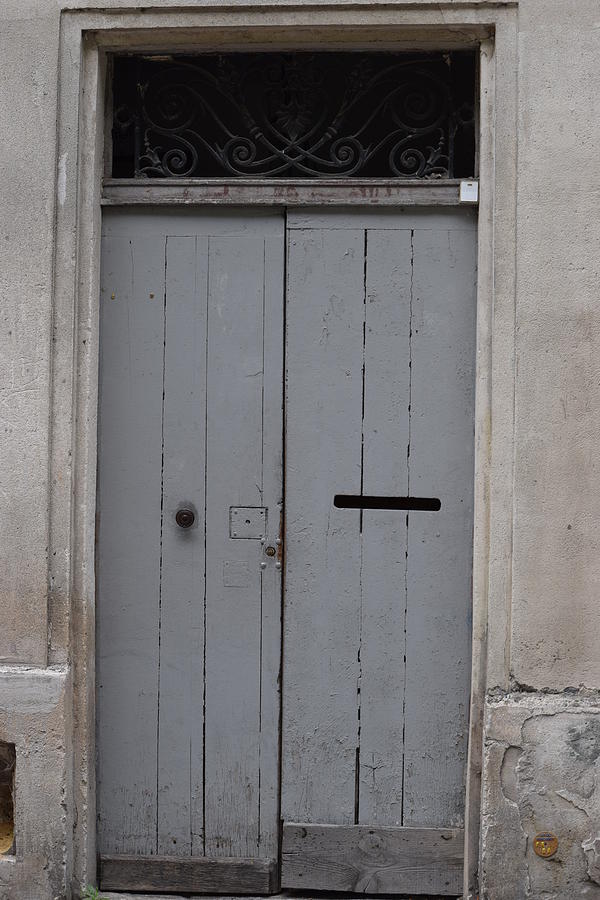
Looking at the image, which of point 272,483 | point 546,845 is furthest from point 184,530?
point 546,845

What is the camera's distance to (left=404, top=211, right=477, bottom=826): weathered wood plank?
3.34 meters

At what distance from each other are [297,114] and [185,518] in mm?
1572

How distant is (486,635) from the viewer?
3205mm

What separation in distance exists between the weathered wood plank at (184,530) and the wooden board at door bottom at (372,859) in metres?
0.41

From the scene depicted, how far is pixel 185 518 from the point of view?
3.39 metres

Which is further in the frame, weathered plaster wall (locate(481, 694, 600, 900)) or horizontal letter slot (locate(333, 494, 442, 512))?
horizontal letter slot (locate(333, 494, 442, 512))

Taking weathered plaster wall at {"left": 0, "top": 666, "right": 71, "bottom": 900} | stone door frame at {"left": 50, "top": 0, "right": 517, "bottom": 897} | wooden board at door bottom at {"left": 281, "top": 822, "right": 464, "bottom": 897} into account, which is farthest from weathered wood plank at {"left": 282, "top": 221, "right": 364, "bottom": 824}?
weathered plaster wall at {"left": 0, "top": 666, "right": 71, "bottom": 900}

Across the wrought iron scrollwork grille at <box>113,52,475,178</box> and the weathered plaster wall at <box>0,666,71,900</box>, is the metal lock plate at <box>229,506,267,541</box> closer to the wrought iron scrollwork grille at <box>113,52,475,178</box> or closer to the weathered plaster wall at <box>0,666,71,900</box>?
the weathered plaster wall at <box>0,666,71,900</box>

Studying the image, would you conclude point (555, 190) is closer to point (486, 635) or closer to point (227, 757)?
point (486, 635)

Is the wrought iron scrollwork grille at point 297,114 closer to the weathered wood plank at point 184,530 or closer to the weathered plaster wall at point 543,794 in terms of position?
the weathered wood plank at point 184,530

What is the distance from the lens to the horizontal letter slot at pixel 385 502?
11.0 feet

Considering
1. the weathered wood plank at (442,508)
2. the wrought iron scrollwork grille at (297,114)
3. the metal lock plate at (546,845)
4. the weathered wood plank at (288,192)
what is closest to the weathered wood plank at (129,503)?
the weathered wood plank at (288,192)

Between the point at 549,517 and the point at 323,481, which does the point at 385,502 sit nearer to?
the point at 323,481

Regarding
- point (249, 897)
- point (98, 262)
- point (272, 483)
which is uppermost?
point (98, 262)
